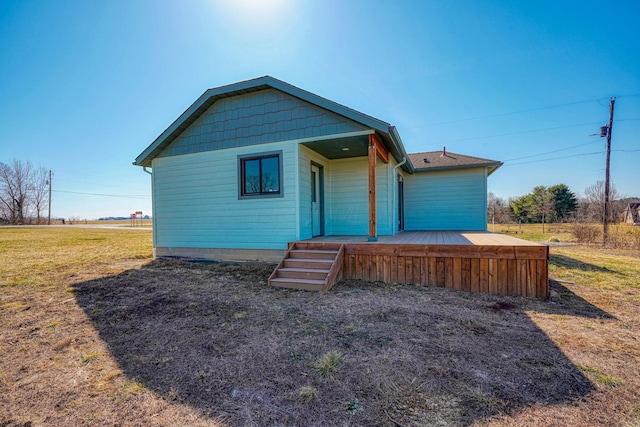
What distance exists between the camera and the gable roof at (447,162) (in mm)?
9969

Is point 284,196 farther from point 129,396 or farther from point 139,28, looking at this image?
point 139,28

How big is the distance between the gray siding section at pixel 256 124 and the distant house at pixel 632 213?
47758 mm

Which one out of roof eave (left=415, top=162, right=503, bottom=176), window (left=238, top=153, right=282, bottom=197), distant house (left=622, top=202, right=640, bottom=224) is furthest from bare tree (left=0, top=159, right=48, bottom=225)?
distant house (left=622, top=202, right=640, bottom=224)

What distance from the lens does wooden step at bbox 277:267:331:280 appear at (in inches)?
211

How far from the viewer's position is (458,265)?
5168 mm

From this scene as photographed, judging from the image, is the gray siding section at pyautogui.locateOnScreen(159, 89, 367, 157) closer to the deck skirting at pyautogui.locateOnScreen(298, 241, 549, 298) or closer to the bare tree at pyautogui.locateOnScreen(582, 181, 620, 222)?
the deck skirting at pyautogui.locateOnScreen(298, 241, 549, 298)

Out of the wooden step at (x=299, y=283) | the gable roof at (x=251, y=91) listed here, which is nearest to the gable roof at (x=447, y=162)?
the gable roof at (x=251, y=91)

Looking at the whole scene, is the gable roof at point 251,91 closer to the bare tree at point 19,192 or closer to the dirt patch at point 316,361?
the dirt patch at point 316,361

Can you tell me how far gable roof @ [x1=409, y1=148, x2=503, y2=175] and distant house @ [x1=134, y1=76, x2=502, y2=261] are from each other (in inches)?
111

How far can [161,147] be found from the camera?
324 inches

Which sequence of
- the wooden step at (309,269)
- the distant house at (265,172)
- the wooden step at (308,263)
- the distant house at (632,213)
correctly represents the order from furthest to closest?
the distant house at (632,213)
the distant house at (265,172)
the wooden step at (308,263)
the wooden step at (309,269)

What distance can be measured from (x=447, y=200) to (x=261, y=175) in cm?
746

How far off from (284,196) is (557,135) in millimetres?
22338

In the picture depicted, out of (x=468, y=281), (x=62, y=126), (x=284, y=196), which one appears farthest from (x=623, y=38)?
(x=62, y=126)
